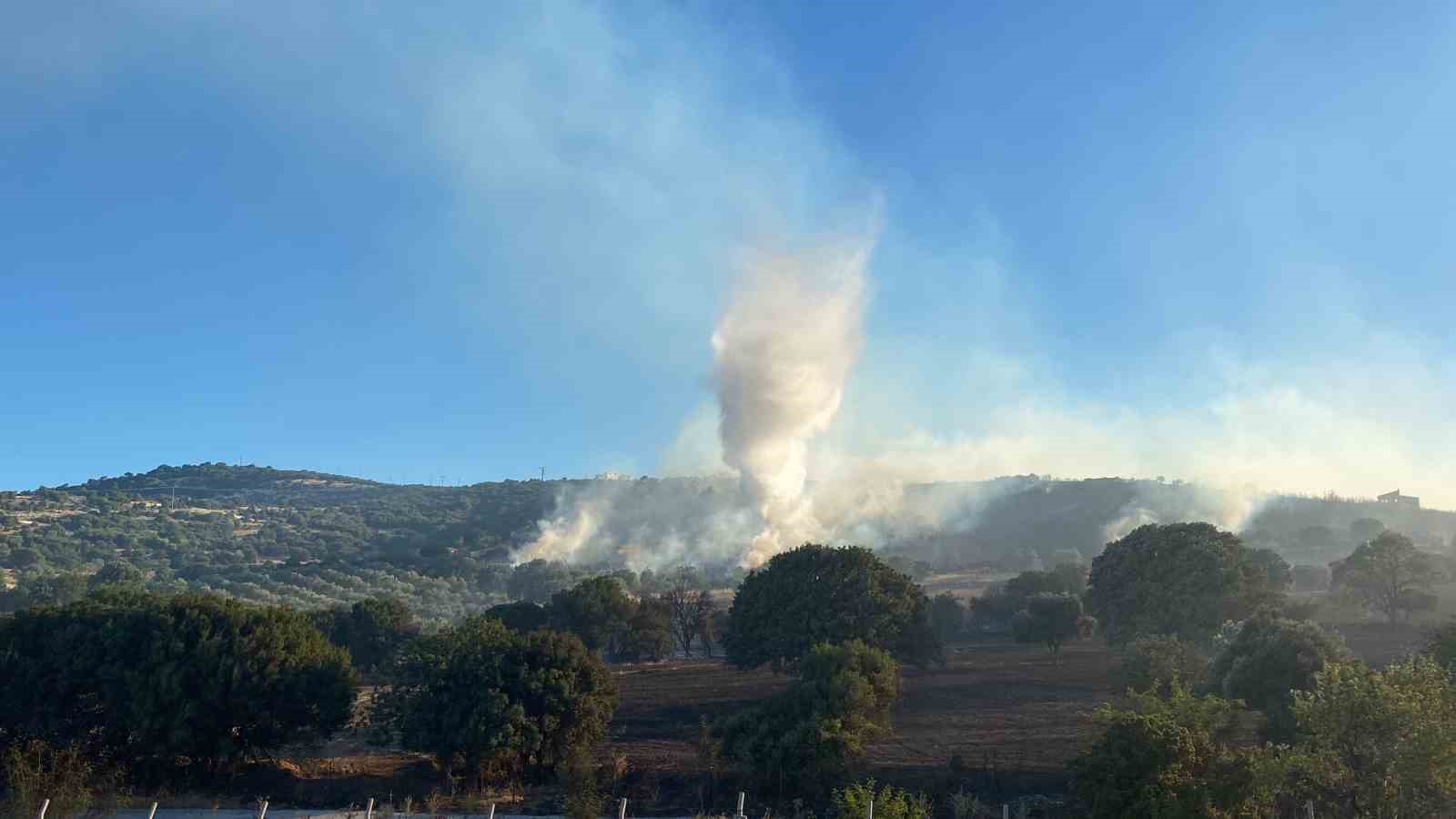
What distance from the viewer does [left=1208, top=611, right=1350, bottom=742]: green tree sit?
35.7m

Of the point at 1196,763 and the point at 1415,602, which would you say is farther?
the point at 1415,602

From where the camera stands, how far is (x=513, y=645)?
39000 millimetres

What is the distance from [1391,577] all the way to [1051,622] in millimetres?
29649

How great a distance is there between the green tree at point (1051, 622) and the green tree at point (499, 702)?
41.7 m

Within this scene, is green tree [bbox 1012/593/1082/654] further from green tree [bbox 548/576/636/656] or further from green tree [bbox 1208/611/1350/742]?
green tree [bbox 548/576/636/656]

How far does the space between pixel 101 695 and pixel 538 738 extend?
18.1 metres

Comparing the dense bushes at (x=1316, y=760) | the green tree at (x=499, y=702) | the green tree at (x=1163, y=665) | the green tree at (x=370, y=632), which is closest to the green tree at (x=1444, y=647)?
the green tree at (x=1163, y=665)

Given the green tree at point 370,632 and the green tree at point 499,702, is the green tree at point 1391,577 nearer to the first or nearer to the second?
the green tree at point 499,702

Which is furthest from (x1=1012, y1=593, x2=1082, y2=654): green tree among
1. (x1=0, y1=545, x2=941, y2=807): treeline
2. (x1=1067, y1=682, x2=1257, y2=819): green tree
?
(x1=1067, y1=682, x2=1257, y2=819): green tree

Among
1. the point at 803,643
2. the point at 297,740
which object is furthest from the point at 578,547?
the point at 297,740

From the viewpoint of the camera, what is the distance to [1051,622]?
226 feet

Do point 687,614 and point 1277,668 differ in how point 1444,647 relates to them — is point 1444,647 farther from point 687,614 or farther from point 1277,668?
point 687,614

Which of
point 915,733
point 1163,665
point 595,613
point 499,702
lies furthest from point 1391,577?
point 499,702

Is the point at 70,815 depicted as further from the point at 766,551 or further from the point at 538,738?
the point at 766,551
